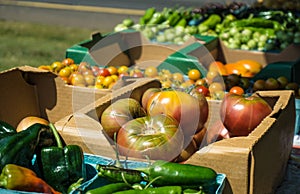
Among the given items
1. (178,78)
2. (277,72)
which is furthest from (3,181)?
(277,72)

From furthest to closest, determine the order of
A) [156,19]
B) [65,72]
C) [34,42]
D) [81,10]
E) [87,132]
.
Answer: [81,10] → [34,42] → [156,19] → [65,72] → [87,132]

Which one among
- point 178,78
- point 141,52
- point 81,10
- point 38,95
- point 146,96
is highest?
point 146,96

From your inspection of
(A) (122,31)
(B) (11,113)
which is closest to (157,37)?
(A) (122,31)

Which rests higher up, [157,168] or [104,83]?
[157,168]

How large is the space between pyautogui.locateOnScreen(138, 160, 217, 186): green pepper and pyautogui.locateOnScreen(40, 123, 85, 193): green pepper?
221 mm

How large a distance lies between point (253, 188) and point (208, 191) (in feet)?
0.61

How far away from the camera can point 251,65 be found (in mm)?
3488

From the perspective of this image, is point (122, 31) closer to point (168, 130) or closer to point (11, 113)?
point (11, 113)

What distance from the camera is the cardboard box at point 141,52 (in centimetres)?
340

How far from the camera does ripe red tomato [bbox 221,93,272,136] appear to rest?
1.93 metres

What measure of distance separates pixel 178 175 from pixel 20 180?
43cm

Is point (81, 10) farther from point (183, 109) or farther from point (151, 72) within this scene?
point (183, 109)

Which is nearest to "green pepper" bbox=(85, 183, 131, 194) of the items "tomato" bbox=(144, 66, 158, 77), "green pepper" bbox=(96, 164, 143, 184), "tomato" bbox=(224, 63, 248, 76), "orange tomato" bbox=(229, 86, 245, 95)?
"green pepper" bbox=(96, 164, 143, 184)

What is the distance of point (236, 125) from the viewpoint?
1938 millimetres
